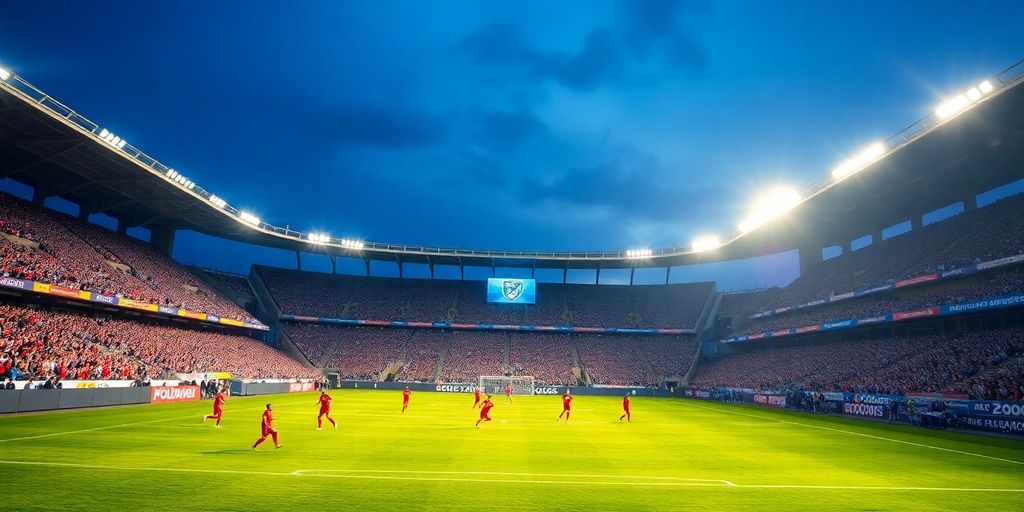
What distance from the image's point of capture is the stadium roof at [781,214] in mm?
34531

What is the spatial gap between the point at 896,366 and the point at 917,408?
9.99 metres

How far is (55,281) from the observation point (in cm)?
3662

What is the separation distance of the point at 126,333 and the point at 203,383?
27.4ft

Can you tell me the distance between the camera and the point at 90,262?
145ft

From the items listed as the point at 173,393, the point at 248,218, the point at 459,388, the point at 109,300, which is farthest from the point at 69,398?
the point at 459,388

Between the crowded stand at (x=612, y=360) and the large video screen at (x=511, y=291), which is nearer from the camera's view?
the crowded stand at (x=612, y=360)

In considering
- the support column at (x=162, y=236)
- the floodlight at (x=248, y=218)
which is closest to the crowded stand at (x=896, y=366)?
the floodlight at (x=248, y=218)

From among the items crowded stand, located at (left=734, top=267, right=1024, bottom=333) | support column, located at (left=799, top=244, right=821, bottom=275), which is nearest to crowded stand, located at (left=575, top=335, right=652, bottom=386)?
crowded stand, located at (left=734, top=267, right=1024, bottom=333)

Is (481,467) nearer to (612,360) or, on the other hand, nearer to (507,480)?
(507,480)

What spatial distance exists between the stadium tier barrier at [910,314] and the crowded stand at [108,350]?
5332 centimetres

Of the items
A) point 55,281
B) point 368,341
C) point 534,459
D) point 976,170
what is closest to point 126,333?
point 55,281

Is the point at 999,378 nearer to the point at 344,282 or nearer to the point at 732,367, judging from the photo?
the point at 732,367

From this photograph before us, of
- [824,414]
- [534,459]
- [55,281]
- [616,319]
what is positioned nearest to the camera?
[534,459]

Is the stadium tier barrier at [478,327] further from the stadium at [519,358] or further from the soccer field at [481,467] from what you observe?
the soccer field at [481,467]
